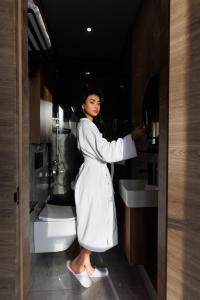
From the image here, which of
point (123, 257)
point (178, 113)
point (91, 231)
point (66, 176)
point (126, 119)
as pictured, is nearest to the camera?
point (178, 113)

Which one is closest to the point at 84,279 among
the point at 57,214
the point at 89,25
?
the point at 57,214

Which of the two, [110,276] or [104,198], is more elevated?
[104,198]

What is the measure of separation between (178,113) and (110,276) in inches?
64.2

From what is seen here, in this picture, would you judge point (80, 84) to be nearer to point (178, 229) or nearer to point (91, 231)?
point (91, 231)

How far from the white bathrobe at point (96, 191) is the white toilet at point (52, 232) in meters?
0.17

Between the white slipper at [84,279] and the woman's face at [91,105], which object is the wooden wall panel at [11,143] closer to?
the white slipper at [84,279]

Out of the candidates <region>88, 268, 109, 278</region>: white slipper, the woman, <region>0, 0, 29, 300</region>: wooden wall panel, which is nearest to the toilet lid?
the woman

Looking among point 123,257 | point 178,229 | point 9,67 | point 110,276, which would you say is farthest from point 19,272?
point 123,257

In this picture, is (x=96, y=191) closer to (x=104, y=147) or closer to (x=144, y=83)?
(x=104, y=147)

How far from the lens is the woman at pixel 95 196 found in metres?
1.83

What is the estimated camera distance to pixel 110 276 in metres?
1.92

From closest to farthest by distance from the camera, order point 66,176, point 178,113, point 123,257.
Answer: point 178,113, point 123,257, point 66,176

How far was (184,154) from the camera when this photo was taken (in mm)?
861

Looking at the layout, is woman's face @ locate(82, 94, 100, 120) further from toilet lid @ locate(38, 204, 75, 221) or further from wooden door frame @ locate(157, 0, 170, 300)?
wooden door frame @ locate(157, 0, 170, 300)
